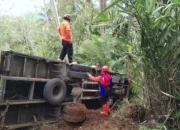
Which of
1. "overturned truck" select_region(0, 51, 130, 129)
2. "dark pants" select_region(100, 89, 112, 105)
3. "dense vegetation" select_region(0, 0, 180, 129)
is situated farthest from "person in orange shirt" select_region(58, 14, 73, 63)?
"dense vegetation" select_region(0, 0, 180, 129)

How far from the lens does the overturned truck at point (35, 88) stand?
598 centimetres

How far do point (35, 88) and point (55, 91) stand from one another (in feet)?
1.51

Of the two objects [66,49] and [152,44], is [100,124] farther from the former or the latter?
[66,49]

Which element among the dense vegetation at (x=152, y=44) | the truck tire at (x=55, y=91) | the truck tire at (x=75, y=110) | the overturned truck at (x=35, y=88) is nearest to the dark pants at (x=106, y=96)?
the overturned truck at (x=35, y=88)

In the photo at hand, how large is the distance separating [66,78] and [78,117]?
1.02m

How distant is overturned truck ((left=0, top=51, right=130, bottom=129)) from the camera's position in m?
5.98

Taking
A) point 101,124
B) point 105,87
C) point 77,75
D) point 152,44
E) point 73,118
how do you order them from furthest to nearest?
point 105,87 < point 77,75 < point 73,118 < point 101,124 < point 152,44

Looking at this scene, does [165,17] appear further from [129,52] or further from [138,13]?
[129,52]

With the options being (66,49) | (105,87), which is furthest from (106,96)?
(66,49)

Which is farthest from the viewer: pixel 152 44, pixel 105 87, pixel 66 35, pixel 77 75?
pixel 66 35

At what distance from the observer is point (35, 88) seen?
263 inches

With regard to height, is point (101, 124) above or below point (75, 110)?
below

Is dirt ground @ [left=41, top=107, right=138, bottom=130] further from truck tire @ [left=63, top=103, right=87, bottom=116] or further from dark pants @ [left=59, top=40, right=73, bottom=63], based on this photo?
dark pants @ [left=59, top=40, right=73, bottom=63]

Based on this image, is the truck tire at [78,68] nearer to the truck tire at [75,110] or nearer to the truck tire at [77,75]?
the truck tire at [77,75]
